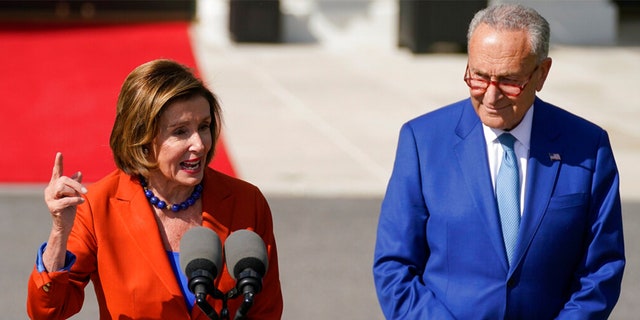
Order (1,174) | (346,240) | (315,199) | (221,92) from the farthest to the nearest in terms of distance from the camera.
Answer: (221,92), (1,174), (315,199), (346,240)

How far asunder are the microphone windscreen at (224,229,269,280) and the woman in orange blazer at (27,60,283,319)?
0.61 m

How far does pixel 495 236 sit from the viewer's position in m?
4.32

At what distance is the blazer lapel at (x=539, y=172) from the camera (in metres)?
4.32

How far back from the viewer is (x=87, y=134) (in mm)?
14070

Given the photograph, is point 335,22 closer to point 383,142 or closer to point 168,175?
point 383,142

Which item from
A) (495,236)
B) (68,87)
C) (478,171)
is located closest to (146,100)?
(478,171)

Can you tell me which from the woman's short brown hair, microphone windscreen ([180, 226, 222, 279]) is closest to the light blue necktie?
the woman's short brown hair

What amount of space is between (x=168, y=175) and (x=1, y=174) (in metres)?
8.57

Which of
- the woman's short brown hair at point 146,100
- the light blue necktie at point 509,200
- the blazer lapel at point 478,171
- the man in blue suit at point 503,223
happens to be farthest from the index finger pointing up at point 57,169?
the light blue necktie at point 509,200

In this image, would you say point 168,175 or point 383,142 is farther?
point 383,142

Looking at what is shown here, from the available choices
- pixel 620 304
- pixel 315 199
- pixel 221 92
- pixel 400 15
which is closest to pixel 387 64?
pixel 400 15

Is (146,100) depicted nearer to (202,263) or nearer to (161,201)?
(161,201)

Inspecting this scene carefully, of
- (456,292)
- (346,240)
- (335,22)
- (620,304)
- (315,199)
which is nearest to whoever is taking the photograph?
(456,292)

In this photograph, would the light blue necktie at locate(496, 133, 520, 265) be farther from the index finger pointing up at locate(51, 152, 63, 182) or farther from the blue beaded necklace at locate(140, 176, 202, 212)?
the index finger pointing up at locate(51, 152, 63, 182)
